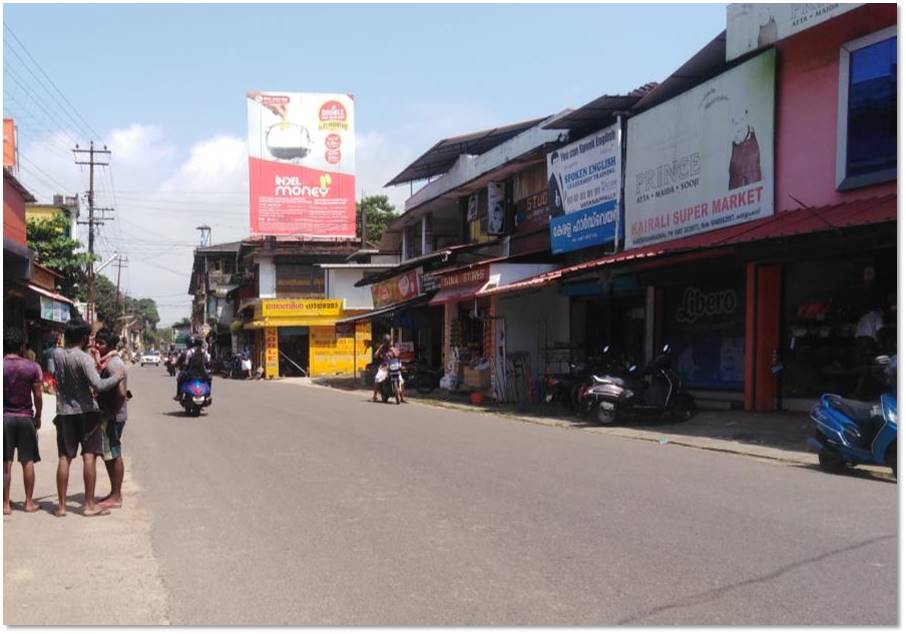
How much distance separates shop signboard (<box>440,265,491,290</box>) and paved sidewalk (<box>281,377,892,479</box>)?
4905mm

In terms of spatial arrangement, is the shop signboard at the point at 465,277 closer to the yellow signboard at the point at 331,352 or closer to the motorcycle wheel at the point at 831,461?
the motorcycle wheel at the point at 831,461

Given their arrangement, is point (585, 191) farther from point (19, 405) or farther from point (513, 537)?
point (19, 405)

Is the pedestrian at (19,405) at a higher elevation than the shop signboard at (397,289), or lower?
lower

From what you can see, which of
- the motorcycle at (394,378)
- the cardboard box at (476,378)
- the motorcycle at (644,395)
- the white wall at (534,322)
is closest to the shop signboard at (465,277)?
the white wall at (534,322)

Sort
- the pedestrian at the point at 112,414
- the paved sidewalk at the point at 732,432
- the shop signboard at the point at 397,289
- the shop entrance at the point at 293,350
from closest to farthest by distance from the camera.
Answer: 1. the pedestrian at the point at 112,414
2. the paved sidewalk at the point at 732,432
3. the shop signboard at the point at 397,289
4. the shop entrance at the point at 293,350

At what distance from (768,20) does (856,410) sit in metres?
8.25

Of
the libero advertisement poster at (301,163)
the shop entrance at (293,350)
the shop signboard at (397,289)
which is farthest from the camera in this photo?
the shop entrance at (293,350)

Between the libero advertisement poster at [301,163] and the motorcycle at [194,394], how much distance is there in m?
25.9

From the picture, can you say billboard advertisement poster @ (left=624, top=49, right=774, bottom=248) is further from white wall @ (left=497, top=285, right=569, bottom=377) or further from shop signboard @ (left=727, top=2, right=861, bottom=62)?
white wall @ (left=497, top=285, right=569, bottom=377)

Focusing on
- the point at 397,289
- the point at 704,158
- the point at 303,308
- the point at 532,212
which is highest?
the point at 704,158

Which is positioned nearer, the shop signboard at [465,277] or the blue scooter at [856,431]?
the blue scooter at [856,431]

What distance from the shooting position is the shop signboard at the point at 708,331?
16484mm

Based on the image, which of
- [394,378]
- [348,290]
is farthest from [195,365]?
[348,290]

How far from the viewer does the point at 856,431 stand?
903 cm
